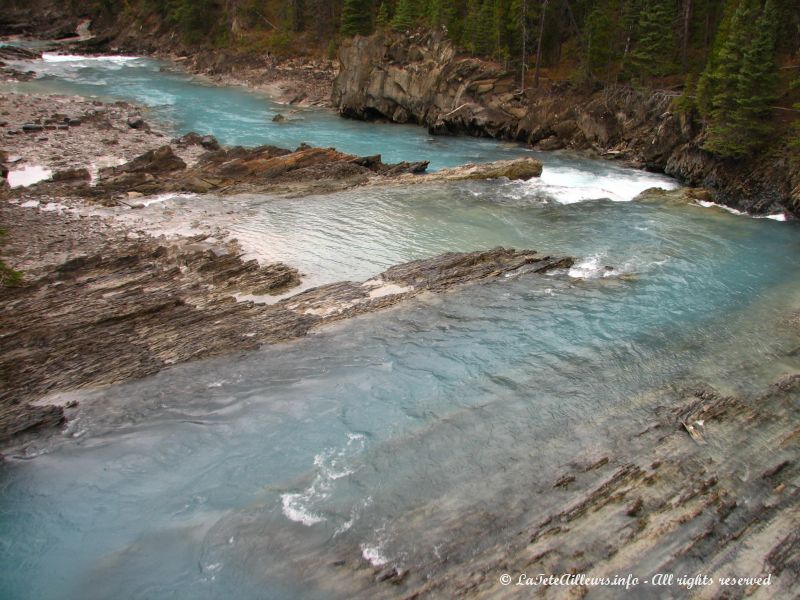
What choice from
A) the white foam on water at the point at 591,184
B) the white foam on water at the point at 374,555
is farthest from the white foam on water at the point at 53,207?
the white foam on water at the point at 591,184

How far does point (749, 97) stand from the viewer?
1329 inches

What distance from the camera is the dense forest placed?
34344 millimetres

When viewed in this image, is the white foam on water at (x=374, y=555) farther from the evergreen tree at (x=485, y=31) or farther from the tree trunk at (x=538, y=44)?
the evergreen tree at (x=485, y=31)

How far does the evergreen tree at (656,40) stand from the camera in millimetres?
45500

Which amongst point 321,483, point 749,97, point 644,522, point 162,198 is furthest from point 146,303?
point 749,97

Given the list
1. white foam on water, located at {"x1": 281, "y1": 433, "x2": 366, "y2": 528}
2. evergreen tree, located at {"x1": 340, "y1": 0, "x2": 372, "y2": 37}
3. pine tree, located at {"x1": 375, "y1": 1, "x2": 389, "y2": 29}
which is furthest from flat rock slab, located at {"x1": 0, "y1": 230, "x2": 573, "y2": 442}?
evergreen tree, located at {"x1": 340, "y1": 0, "x2": 372, "y2": 37}

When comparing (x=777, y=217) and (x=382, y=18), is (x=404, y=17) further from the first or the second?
(x=777, y=217)

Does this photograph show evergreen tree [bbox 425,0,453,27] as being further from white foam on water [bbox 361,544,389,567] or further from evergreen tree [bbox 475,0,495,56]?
white foam on water [bbox 361,544,389,567]

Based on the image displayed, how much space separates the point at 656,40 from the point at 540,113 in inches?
398

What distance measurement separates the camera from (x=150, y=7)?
92.4 metres

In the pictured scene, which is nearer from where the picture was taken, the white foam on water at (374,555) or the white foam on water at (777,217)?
the white foam on water at (374,555)

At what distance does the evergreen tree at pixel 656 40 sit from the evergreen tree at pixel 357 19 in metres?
33.0

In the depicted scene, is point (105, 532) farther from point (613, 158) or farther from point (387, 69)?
point (387, 69)

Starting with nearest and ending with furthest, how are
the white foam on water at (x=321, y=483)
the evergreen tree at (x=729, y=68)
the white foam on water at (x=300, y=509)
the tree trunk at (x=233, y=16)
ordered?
1. the white foam on water at (x=300, y=509)
2. the white foam on water at (x=321, y=483)
3. the evergreen tree at (x=729, y=68)
4. the tree trunk at (x=233, y=16)
